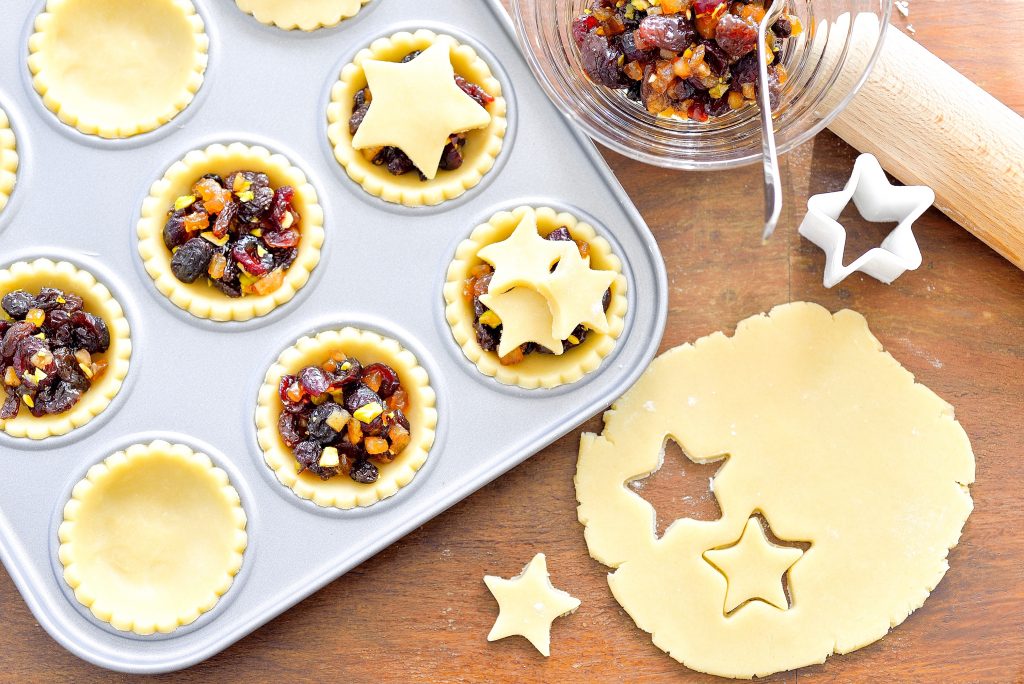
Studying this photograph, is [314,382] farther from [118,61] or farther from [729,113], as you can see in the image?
[729,113]

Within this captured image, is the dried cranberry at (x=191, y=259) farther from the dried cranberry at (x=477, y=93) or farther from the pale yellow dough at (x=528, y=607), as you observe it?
the pale yellow dough at (x=528, y=607)

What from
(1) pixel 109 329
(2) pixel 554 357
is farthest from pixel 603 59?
(1) pixel 109 329

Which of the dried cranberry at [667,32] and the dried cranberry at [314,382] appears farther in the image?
the dried cranberry at [314,382]

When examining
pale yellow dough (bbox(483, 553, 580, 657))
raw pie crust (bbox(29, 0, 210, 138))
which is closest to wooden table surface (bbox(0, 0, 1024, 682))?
pale yellow dough (bbox(483, 553, 580, 657))

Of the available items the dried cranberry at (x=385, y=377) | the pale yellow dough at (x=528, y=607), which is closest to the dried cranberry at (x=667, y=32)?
the dried cranberry at (x=385, y=377)

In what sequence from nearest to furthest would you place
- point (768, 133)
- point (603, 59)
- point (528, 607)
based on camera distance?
point (768, 133)
point (603, 59)
point (528, 607)

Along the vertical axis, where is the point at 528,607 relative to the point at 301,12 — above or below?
below

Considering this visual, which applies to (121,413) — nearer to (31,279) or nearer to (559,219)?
(31,279)
